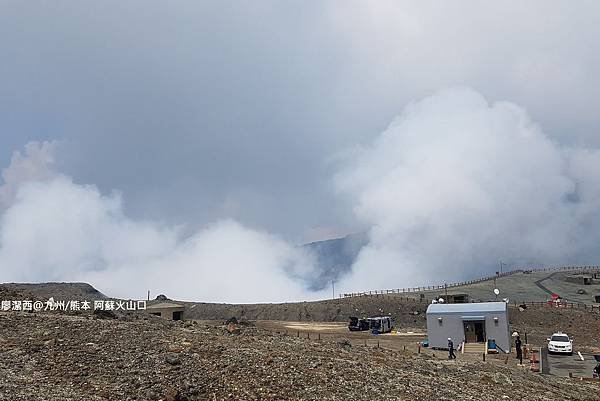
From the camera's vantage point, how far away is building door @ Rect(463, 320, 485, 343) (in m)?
47.9

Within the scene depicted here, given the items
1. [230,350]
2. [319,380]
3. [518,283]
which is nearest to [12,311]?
[230,350]

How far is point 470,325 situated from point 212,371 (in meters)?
30.9

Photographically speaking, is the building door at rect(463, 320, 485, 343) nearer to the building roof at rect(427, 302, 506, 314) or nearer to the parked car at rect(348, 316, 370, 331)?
the building roof at rect(427, 302, 506, 314)

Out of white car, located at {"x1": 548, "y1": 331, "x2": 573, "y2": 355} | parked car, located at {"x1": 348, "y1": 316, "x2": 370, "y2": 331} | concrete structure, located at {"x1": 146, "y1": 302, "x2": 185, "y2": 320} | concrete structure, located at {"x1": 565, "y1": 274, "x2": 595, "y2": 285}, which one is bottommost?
white car, located at {"x1": 548, "y1": 331, "x2": 573, "y2": 355}

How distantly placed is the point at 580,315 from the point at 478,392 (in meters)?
56.2

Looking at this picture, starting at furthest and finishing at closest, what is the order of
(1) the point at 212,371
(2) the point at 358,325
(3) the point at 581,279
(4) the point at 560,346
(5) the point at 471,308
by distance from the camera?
1. (3) the point at 581,279
2. (2) the point at 358,325
3. (5) the point at 471,308
4. (4) the point at 560,346
5. (1) the point at 212,371

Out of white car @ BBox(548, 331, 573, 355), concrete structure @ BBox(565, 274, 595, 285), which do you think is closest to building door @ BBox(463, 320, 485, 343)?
white car @ BBox(548, 331, 573, 355)

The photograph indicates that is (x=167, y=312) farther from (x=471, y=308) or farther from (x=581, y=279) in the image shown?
(x=581, y=279)

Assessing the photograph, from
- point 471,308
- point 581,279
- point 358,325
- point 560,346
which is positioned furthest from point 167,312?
point 581,279

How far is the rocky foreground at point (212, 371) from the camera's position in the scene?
23000 mm

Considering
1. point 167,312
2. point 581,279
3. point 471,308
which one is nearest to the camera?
point 471,308

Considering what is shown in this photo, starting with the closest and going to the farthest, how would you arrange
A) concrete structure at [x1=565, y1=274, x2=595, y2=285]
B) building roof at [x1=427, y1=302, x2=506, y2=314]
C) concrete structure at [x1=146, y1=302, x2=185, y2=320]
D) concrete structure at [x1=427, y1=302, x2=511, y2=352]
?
concrete structure at [x1=427, y1=302, x2=511, y2=352] → building roof at [x1=427, y1=302, x2=506, y2=314] → concrete structure at [x1=146, y1=302, x2=185, y2=320] → concrete structure at [x1=565, y1=274, x2=595, y2=285]

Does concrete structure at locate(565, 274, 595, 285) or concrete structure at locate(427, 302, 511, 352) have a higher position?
concrete structure at locate(565, 274, 595, 285)

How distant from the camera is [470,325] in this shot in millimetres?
48156
